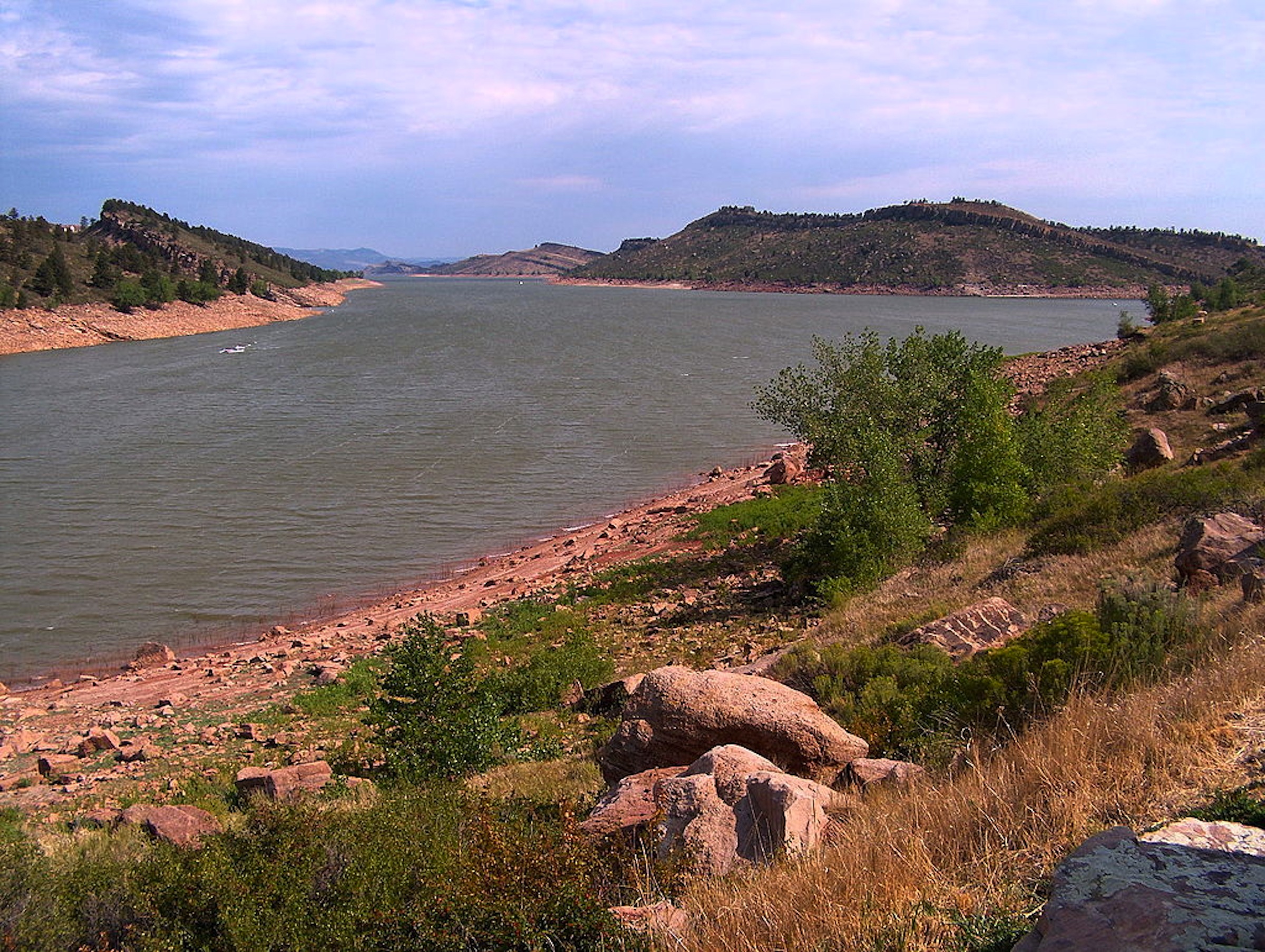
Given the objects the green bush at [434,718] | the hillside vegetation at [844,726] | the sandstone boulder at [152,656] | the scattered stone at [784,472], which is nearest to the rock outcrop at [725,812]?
the hillside vegetation at [844,726]

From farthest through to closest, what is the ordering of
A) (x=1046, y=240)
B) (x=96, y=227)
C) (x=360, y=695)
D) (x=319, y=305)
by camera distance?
(x=1046, y=240) → (x=96, y=227) → (x=319, y=305) → (x=360, y=695)

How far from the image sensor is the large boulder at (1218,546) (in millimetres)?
8359

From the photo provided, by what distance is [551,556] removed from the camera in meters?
20.7

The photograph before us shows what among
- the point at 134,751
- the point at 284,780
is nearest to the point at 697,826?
the point at 284,780

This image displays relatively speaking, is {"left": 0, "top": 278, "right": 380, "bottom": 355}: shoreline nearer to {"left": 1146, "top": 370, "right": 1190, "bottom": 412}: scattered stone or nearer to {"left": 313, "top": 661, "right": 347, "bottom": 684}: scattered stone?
{"left": 313, "top": 661, "right": 347, "bottom": 684}: scattered stone

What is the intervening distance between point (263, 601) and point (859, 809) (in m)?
16.4

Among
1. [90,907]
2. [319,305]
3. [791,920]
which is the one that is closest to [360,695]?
[90,907]

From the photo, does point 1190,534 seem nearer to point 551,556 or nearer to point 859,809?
point 859,809

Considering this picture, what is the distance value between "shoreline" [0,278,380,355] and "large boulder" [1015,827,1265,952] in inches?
2770

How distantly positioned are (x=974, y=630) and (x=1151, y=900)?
20.6 feet

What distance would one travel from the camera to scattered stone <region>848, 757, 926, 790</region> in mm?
5438

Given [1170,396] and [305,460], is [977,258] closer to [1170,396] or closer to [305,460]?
[1170,396]

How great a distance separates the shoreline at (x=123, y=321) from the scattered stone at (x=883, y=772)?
68158 mm

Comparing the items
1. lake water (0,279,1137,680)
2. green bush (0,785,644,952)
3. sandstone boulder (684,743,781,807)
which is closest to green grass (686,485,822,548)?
lake water (0,279,1137,680)
